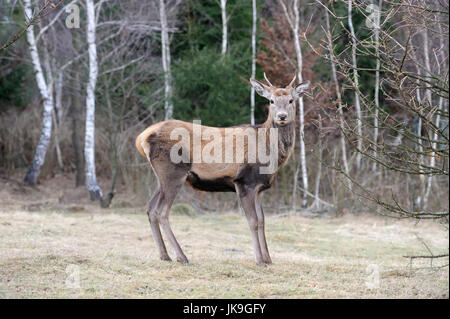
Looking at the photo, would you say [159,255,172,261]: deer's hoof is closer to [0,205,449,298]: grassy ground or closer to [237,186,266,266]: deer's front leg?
[0,205,449,298]: grassy ground

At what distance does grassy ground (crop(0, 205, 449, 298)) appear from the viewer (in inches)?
262

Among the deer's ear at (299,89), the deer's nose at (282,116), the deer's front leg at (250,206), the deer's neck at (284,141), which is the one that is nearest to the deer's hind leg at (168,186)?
the deer's front leg at (250,206)

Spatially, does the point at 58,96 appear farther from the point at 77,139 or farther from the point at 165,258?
the point at 165,258

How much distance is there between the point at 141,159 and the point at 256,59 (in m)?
4.70

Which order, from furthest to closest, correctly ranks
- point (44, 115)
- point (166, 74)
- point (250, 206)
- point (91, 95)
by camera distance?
point (44, 115), point (166, 74), point (91, 95), point (250, 206)

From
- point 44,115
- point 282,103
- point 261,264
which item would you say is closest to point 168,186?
point 261,264

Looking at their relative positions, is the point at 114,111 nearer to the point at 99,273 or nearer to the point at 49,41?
the point at 49,41

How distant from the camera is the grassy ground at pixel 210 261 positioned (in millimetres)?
6648

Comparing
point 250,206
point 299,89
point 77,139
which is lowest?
point 250,206

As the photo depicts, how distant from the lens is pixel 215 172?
8.59 m

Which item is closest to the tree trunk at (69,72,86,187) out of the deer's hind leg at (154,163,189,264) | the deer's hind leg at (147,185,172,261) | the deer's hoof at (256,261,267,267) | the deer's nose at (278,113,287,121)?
the deer's hind leg at (147,185,172,261)

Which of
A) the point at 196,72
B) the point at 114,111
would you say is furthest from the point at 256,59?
the point at 114,111

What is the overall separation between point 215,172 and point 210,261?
1227mm

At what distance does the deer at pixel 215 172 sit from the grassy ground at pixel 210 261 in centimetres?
46
